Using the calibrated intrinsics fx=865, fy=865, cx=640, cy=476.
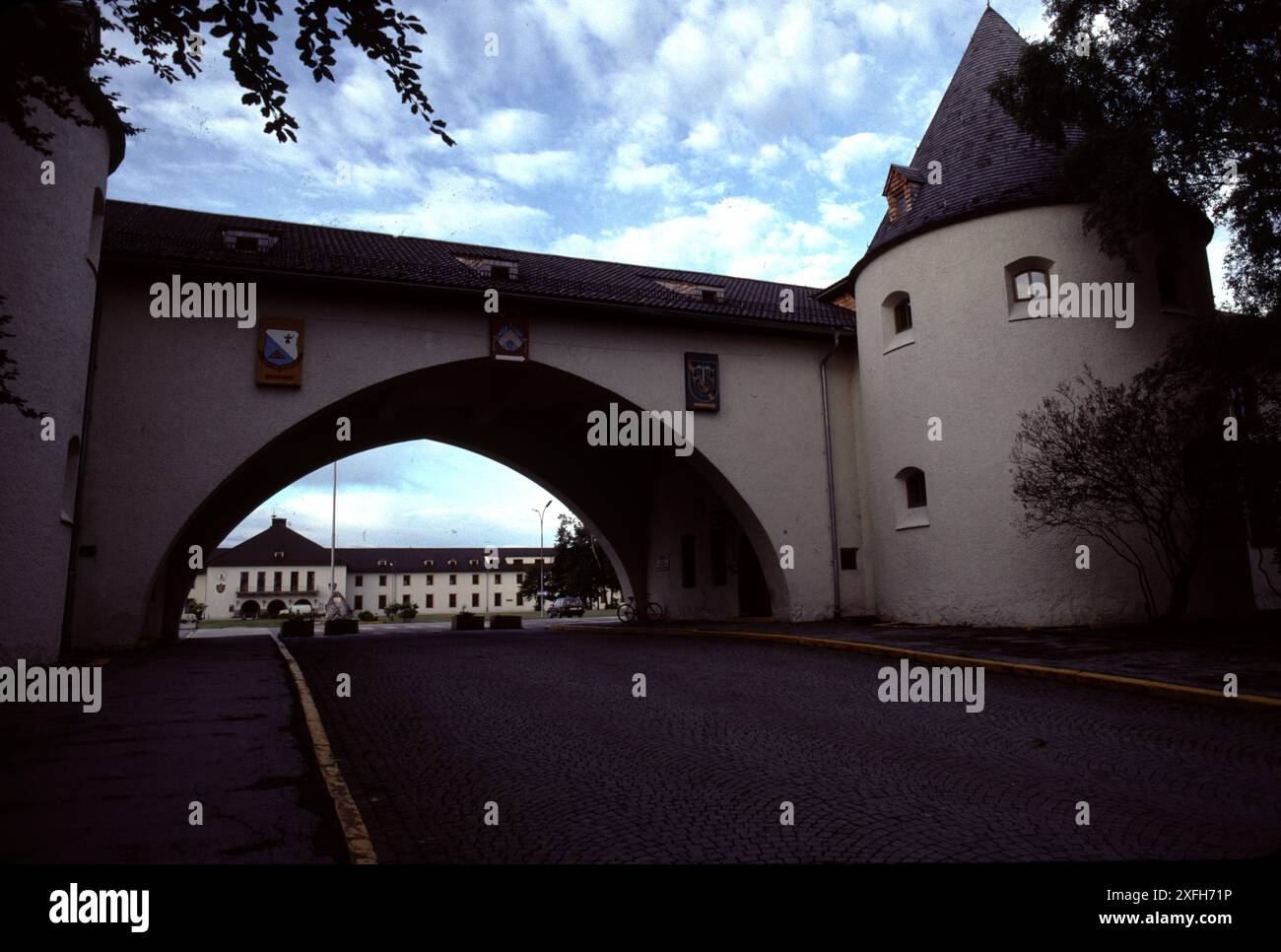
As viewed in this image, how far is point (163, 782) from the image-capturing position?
5328 millimetres

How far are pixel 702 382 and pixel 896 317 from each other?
458cm

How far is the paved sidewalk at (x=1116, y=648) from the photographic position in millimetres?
9062

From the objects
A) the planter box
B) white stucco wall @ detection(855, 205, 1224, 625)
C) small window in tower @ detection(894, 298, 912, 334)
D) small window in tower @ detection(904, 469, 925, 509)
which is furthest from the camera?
the planter box

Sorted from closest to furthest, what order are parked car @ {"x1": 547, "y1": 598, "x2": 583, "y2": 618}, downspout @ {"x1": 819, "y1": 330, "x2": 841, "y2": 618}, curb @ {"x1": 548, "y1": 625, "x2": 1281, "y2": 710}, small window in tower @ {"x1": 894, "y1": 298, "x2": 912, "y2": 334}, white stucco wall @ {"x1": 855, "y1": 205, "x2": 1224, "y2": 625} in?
curb @ {"x1": 548, "y1": 625, "x2": 1281, "y2": 710}
white stucco wall @ {"x1": 855, "y1": 205, "x2": 1224, "y2": 625}
small window in tower @ {"x1": 894, "y1": 298, "x2": 912, "y2": 334}
downspout @ {"x1": 819, "y1": 330, "x2": 841, "y2": 618}
parked car @ {"x1": 547, "y1": 598, "x2": 583, "y2": 618}

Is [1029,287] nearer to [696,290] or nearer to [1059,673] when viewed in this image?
[696,290]

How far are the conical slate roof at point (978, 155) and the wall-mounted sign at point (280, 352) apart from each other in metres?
12.5

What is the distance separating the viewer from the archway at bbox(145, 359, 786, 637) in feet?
65.0

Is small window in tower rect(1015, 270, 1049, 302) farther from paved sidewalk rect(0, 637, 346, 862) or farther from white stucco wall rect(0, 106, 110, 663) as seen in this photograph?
white stucco wall rect(0, 106, 110, 663)

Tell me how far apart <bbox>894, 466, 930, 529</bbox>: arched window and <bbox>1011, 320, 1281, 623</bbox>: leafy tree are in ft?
10.8

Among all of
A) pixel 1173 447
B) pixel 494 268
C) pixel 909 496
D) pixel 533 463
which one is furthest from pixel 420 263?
pixel 1173 447

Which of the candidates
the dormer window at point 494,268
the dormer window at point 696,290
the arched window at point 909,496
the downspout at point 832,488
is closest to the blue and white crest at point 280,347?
the dormer window at point 494,268

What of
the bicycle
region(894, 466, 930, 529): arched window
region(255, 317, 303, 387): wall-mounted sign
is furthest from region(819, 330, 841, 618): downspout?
region(255, 317, 303, 387): wall-mounted sign

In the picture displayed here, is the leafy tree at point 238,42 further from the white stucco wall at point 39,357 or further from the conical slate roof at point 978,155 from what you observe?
the conical slate roof at point 978,155

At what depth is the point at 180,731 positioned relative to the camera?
706 centimetres
